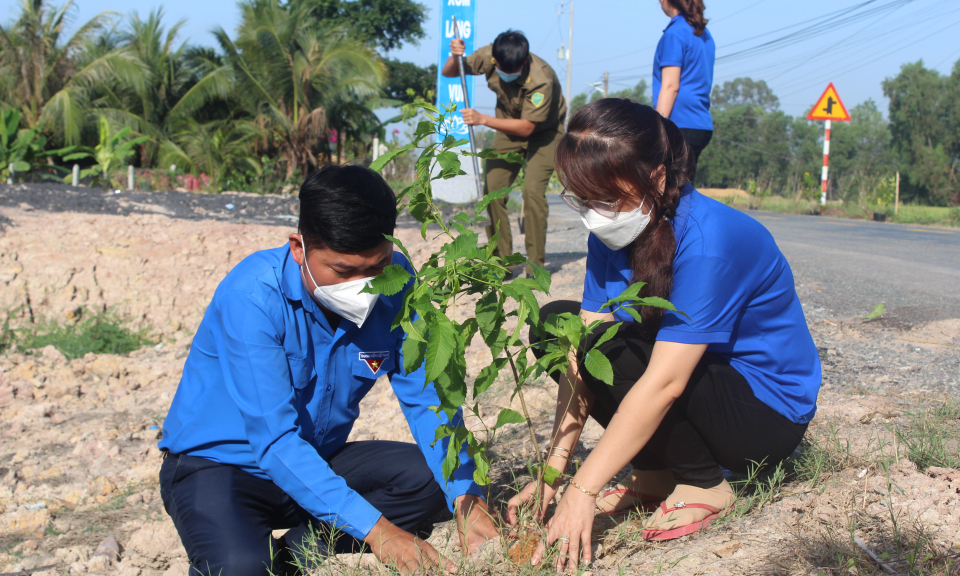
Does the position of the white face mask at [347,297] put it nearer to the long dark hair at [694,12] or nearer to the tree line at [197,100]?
the long dark hair at [694,12]

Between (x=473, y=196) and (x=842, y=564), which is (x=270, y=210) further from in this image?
(x=842, y=564)

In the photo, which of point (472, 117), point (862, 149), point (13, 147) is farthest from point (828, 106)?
point (862, 149)

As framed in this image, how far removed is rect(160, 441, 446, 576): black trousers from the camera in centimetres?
178

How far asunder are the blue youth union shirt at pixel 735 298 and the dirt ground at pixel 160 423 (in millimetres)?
318

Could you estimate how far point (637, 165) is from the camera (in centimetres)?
157

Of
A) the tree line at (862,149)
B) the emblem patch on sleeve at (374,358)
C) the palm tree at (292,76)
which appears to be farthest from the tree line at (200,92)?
the emblem patch on sleeve at (374,358)

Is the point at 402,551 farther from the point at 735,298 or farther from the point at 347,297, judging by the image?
the point at 735,298

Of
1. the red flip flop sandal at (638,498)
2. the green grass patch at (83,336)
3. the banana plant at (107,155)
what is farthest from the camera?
the banana plant at (107,155)

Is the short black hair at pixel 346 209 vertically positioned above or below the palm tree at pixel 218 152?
below

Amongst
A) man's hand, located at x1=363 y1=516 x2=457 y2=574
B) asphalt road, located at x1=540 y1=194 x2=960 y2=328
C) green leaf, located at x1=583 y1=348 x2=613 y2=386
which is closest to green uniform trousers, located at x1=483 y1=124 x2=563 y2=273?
asphalt road, located at x1=540 y1=194 x2=960 y2=328

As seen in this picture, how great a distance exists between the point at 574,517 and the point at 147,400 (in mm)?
3853

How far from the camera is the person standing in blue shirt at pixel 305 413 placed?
5.74ft

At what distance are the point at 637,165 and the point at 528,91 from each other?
132 inches

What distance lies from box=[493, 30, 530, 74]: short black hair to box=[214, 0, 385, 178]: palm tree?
1044 centimetres
